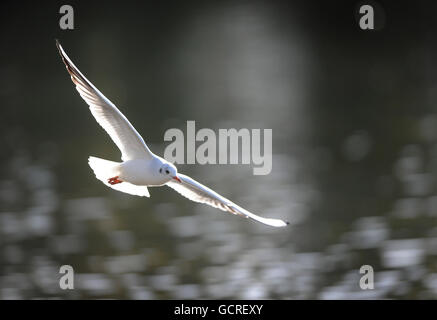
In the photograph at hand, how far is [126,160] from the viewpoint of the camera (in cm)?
448

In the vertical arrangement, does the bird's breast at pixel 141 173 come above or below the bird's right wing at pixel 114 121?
below

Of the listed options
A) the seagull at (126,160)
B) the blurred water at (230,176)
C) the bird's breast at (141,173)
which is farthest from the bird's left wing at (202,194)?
the blurred water at (230,176)

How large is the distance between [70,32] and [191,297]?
461 cm

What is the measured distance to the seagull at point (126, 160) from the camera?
4.30 m

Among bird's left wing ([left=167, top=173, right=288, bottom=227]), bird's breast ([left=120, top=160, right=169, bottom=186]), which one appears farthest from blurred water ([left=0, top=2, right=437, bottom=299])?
bird's breast ([left=120, top=160, right=169, bottom=186])

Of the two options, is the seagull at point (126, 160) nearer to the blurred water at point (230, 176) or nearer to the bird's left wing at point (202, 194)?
the bird's left wing at point (202, 194)

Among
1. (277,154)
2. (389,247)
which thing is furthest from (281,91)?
(389,247)

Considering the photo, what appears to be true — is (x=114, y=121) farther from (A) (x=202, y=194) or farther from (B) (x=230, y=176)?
(B) (x=230, y=176)

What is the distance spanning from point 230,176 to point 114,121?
92.4 inches

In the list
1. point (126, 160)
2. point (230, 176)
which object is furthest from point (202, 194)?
point (230, 176)

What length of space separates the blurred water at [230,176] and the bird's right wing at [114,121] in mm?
1387

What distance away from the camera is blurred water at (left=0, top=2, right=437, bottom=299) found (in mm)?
5758

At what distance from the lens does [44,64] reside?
8.93 meters

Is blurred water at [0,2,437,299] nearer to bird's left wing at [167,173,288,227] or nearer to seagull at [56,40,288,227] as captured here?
bird's left wing at [167,173,288,227]
